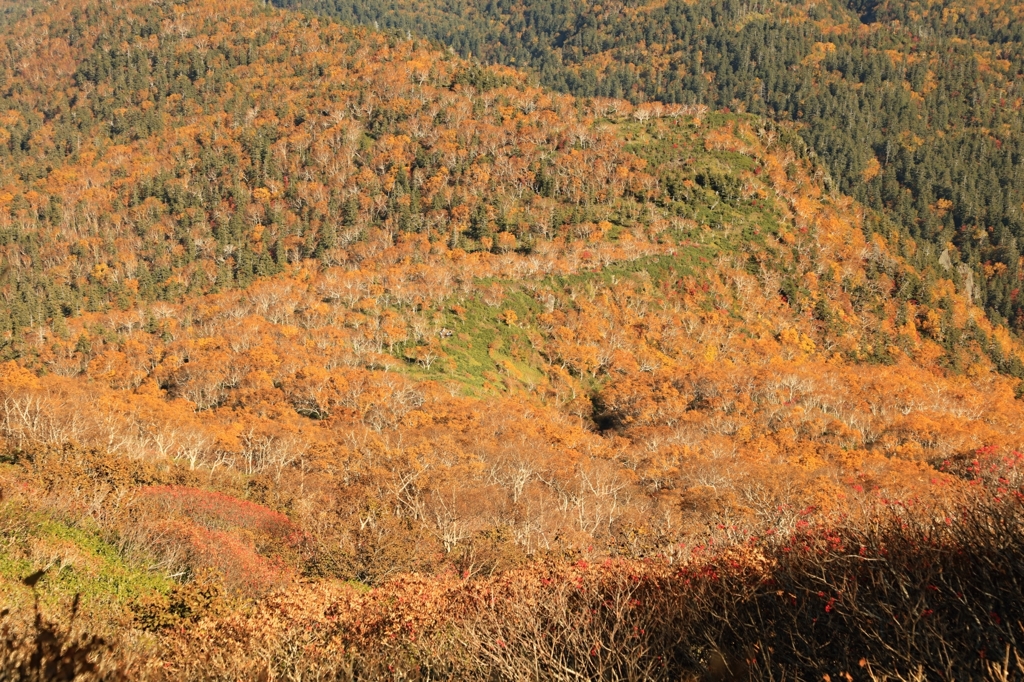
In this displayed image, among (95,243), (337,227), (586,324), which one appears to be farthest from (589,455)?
(95,243)

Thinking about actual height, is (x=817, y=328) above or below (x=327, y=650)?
below

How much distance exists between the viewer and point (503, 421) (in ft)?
283

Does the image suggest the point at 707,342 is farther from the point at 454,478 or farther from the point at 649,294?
the point at 454,478

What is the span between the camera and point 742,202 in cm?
16738

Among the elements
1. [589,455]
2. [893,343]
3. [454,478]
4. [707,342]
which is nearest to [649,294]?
[707,342]

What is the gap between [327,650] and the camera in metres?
18.8

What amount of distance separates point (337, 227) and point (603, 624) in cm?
16696

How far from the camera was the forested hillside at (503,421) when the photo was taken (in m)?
17.9

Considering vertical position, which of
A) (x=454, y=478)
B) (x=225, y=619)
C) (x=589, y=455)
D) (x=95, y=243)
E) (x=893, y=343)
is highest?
(x=225, y=619)

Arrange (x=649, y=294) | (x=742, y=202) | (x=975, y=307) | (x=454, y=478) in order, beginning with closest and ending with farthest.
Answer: (x=454, y=478) < (x=649, y=294) < (x=742, y=202) < (x=975, y=307)

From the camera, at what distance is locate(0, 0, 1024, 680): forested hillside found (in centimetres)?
1794

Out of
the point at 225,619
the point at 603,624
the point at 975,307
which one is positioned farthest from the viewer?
the point at 975,307

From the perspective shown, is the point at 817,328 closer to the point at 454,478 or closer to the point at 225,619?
the point at 454,478

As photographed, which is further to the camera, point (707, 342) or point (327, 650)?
point (707, 342)
